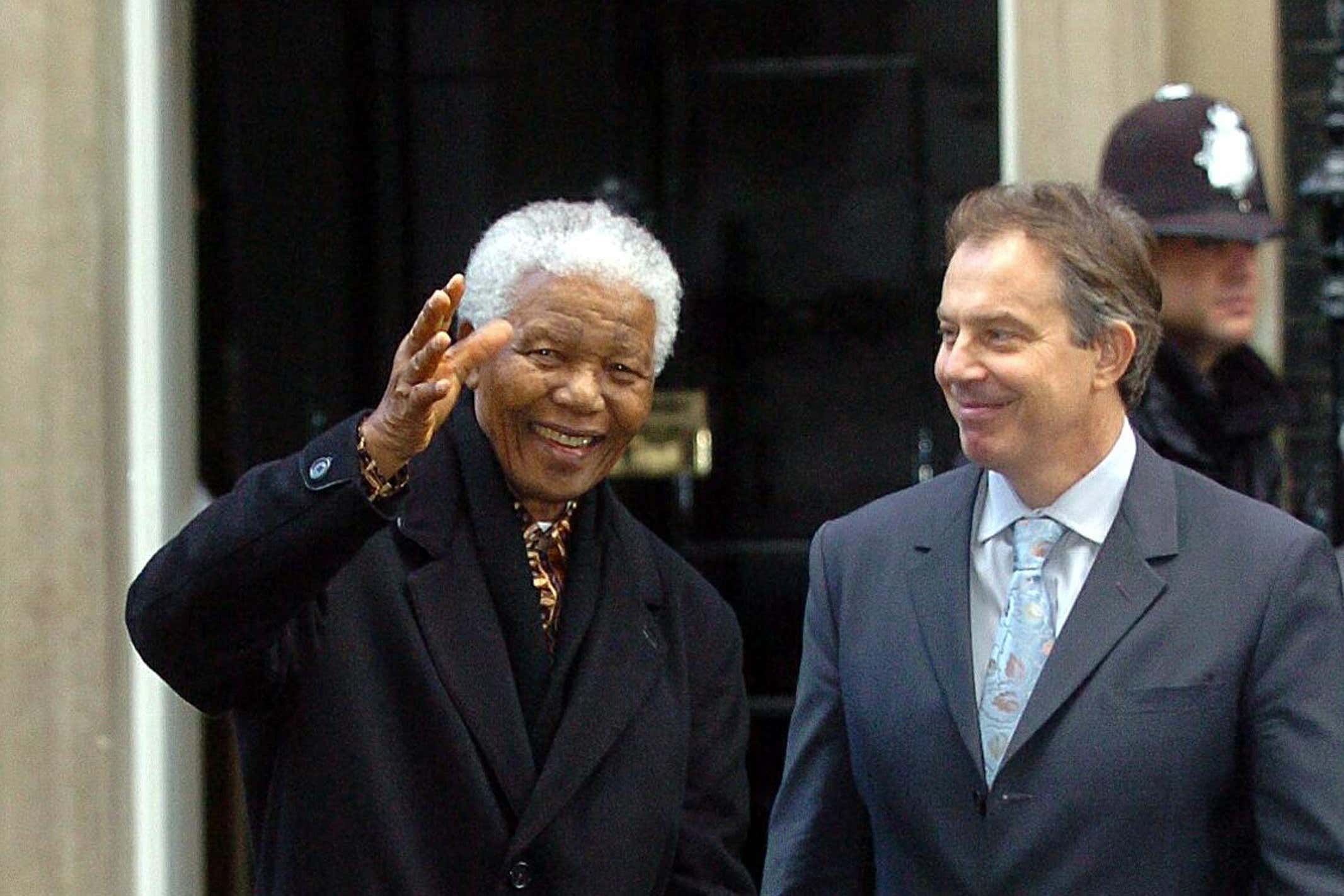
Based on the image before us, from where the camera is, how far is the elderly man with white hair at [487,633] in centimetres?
302

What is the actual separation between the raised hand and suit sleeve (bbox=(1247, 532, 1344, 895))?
3.32 feet

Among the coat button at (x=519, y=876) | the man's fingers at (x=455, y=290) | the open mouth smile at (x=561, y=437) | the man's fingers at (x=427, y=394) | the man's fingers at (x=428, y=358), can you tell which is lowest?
the coat button at (x=519, y=876)

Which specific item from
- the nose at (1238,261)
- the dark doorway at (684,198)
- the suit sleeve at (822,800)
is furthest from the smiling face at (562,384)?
the dark doorway at (684,198)

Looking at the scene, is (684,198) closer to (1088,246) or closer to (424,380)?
(1088,246)

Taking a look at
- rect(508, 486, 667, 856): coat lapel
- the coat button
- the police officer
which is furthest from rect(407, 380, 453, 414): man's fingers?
the police officer

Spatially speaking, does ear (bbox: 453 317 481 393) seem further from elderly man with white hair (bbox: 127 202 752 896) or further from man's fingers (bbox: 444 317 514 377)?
man's fingers (bbox: 444 317 514 377)

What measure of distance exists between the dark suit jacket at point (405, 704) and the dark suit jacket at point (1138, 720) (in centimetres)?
31

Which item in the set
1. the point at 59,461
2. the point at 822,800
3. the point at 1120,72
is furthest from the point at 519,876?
the point at 1120,72

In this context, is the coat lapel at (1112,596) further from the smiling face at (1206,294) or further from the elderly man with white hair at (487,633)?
the smiling face at (1206,294)

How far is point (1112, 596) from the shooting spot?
3033 millimetres

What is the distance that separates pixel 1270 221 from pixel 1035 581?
178cm

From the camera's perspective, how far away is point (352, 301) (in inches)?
247

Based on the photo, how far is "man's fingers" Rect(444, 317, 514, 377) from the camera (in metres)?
2.94

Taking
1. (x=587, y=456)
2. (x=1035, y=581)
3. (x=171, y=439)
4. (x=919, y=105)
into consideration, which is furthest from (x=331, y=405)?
(x=1035, y=581)
